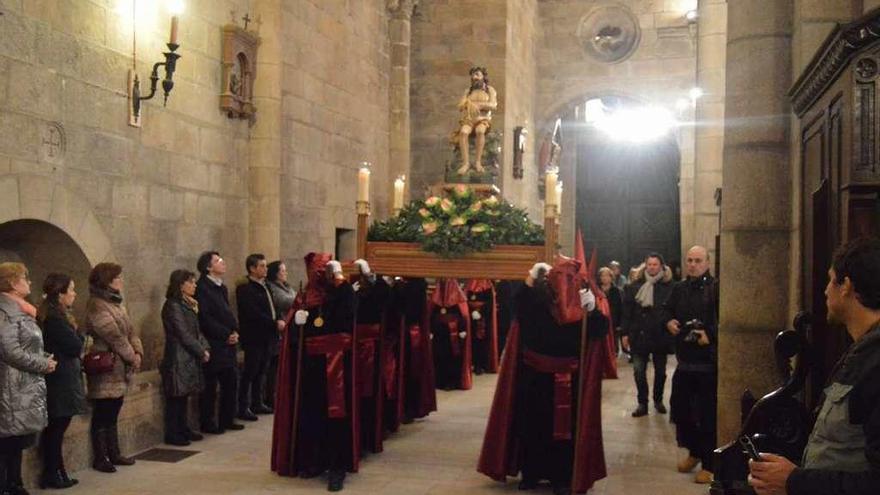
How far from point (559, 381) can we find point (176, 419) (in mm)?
3320

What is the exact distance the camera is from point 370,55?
527 inches

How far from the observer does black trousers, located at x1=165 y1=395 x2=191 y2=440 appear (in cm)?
779

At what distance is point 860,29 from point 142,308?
615 cm

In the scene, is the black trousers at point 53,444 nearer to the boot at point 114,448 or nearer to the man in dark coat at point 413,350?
the boot at point 114,448

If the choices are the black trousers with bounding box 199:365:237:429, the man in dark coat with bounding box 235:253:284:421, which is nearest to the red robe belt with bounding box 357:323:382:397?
the man in dark coat with bounding box 235:253:284:421

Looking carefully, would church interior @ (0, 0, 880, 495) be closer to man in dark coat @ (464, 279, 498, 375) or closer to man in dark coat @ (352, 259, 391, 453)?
man in dark coat @ (352, 259, 391, 453)

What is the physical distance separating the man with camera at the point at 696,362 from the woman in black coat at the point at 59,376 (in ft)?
13.6

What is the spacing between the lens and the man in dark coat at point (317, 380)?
6730 millimetres

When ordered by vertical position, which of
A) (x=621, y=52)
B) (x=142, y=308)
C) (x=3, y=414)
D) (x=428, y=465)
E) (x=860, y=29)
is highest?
(x=621, y=52)

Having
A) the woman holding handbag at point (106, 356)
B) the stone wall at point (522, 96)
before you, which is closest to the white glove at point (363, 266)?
the woman holding handbag at point (106, 356)

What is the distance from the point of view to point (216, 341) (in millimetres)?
8078

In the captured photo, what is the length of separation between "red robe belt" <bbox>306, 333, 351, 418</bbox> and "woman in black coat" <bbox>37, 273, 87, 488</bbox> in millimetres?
1571

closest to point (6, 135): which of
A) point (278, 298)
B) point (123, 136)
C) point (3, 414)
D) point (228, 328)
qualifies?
point (123, 136)

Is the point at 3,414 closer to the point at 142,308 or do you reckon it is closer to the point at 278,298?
the point at 142,308
